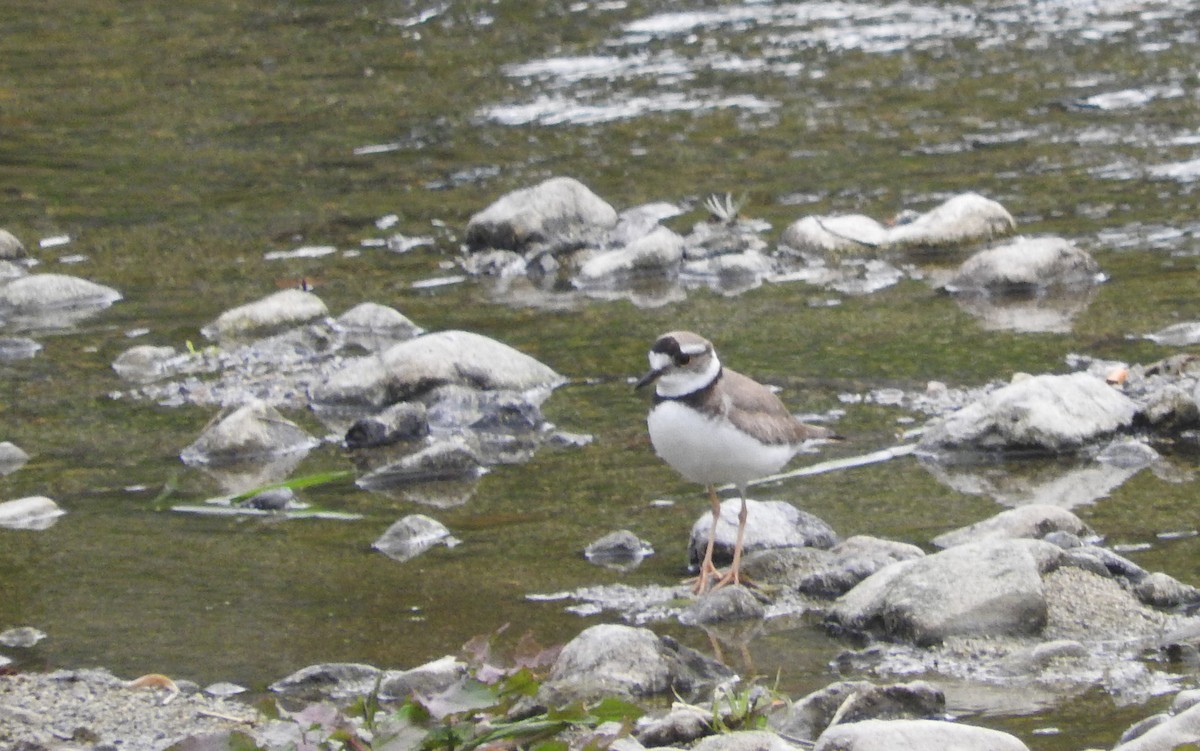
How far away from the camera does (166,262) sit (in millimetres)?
12547

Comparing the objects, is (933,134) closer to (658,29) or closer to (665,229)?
(665,229)

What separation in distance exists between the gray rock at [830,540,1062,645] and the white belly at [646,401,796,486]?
0.84m

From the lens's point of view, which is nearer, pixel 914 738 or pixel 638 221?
pixel 914 738

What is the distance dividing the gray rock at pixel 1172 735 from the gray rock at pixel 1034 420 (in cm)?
344

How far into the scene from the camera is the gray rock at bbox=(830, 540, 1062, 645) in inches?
236

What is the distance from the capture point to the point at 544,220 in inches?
498

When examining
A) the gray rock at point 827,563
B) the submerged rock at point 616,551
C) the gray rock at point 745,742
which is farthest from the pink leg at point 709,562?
the gray rock at point 745,742

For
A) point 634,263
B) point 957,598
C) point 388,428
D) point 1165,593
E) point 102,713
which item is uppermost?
point 102,713

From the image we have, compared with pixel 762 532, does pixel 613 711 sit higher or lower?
higher

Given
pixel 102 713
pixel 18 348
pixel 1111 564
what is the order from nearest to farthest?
pixel 102 713 < pixel 1111 564 < pixel 18 348

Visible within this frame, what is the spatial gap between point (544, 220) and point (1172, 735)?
842 centimetres

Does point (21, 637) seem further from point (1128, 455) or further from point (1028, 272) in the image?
point (1028, 272)

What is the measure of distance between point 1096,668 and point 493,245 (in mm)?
7472

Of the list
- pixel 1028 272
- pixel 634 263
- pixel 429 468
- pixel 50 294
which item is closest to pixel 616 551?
pixel 429 468
